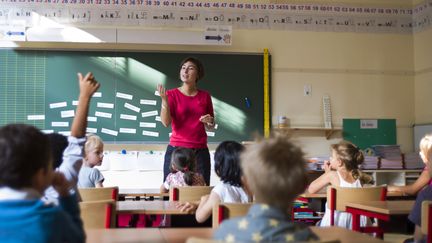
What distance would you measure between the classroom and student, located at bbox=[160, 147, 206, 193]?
224 cm

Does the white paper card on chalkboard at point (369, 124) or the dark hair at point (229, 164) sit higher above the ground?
the white paper card on chalkboard at point (369, 124)

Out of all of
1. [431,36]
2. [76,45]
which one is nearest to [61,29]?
[76,45]

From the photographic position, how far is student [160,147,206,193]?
3.83 meters

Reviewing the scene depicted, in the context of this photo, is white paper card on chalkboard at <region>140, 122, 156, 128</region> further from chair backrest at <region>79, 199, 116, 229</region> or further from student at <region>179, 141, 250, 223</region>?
chair backrest at <region>79, 199, 116, 229</region>

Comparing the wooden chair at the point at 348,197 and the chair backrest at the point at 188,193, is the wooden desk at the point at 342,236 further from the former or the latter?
the chair backrest at the point at 188,193

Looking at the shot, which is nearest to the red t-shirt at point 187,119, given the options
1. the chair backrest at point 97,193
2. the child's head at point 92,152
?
the child's head at point 92,152

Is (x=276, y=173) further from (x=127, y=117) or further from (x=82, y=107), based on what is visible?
(x=127, y=117)

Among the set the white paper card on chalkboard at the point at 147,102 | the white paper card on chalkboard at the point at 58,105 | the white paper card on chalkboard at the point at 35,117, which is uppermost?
the white paper card on chalkboard at the point at 147,102

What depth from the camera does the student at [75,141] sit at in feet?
5.99

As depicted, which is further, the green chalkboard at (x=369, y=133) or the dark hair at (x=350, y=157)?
the green chalkboard at (x=369, y=133)

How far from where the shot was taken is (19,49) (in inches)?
239

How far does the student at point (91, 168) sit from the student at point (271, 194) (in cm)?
254

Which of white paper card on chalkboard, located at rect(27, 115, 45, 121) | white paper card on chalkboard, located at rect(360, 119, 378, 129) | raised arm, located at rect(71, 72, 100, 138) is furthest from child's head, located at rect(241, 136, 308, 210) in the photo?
white paper card on chalkboard, located at rect(360, 119, 378, 129)

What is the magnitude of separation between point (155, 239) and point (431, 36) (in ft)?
19.2
